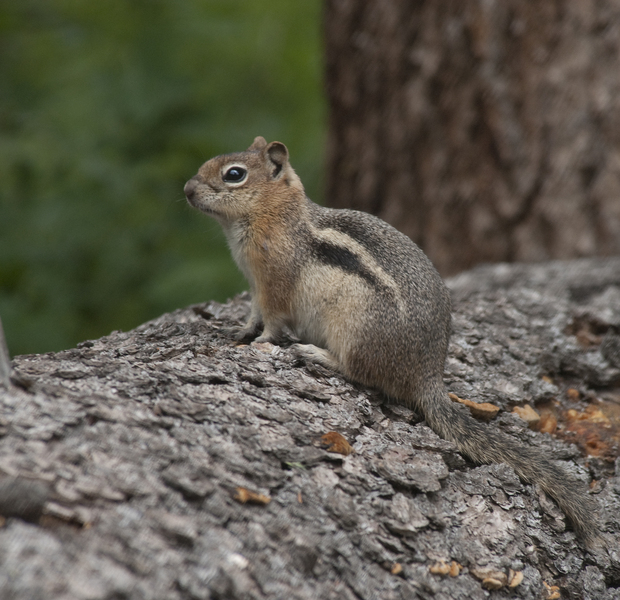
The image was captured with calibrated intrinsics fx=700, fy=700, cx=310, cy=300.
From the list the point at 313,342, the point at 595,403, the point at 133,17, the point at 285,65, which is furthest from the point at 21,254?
the point at 595,403

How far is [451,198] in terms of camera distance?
5.74 metres

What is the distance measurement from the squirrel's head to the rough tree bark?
100 inches

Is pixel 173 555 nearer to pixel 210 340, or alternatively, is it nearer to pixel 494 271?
pixel 210 340

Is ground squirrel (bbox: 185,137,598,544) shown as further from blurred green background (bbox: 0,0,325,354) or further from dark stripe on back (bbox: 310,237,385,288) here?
blurred green background (bbox: 0,0,325,354)

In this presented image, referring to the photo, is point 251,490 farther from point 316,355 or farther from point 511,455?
point 511,455

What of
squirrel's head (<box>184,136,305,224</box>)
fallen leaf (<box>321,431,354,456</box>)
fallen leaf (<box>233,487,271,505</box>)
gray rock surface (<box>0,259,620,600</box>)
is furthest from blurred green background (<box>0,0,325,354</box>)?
fallen leaf (<box>233,487,271,505</box>)

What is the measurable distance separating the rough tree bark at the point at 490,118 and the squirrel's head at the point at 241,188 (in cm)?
254

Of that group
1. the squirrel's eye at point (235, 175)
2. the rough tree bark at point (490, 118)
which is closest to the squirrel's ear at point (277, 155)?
the squirrel's eye at point (235, 175)

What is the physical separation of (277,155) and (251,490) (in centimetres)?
196

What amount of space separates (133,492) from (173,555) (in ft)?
0.71

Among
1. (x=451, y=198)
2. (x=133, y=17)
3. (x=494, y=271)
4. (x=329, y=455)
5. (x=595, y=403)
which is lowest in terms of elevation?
(x=329, y=455)

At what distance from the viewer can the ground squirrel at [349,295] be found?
2.73 m

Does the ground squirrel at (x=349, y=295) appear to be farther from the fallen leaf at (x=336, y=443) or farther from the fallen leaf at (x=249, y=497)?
the fallen leaf at (x=249, y=497)

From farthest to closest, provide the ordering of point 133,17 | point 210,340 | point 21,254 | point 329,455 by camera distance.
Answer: point 133,17
point 21,254
point 210,340
point 329,455
